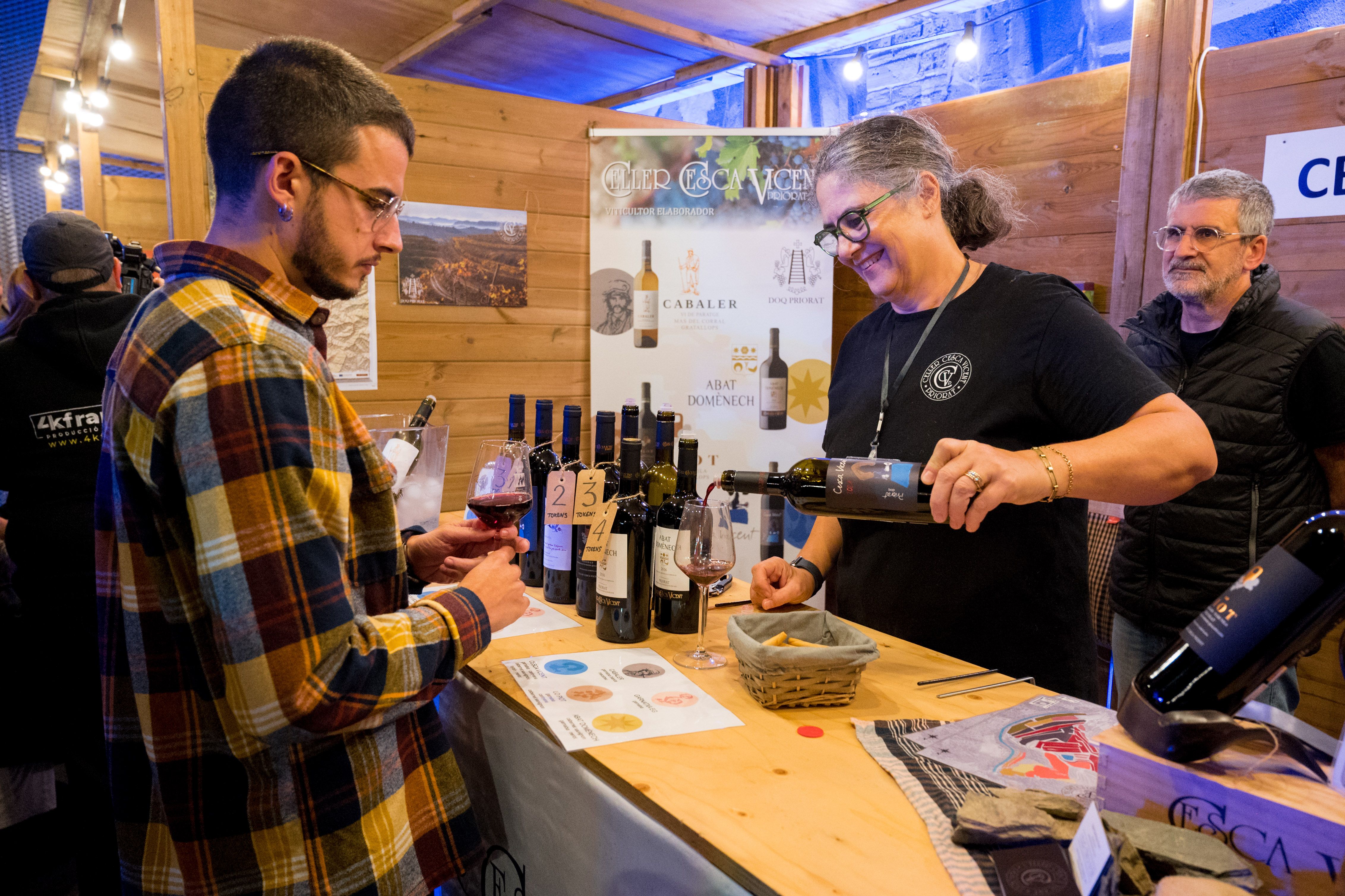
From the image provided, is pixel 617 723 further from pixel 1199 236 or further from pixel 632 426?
pixel 1199 236

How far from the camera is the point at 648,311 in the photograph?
362 cm

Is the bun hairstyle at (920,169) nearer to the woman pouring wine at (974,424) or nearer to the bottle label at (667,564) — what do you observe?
the woman pouring wine at (974,424)

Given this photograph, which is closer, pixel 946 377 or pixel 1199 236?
pixel 946 377

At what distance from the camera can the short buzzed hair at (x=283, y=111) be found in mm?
1062

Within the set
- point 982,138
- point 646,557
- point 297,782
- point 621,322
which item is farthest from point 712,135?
point 297,782

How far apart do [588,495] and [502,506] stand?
0.19 meters

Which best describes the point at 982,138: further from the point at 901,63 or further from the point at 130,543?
the point at 130,543

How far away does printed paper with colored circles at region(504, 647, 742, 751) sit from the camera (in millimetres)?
1185

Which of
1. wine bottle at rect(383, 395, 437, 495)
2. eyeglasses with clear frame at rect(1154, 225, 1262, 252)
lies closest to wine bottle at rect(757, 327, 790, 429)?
eyeglasses with clear frame at rect(1154, 225, 1262, 252)

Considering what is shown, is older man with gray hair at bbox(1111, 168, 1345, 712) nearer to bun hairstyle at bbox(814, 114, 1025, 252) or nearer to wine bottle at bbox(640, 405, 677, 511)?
bun hairstyle at bbox(814, 114, 1025, 252)

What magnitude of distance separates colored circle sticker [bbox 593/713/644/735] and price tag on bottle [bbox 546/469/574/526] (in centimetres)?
49

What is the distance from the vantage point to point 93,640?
2436mm

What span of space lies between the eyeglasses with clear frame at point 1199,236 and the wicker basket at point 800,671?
1.88 m

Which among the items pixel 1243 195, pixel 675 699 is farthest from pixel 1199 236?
pixel 675 699
